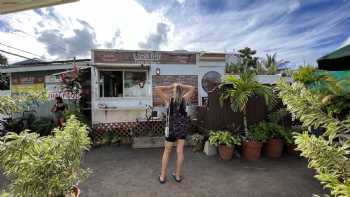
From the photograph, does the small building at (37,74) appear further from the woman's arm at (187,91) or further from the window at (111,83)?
the woman's arm at (187,91)

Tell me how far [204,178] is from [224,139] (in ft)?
3.90

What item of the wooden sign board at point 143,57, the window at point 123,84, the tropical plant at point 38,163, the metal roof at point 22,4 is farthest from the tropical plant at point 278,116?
the metal roof at point 22,4

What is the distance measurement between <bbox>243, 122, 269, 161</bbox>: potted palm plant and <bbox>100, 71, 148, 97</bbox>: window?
413 cm

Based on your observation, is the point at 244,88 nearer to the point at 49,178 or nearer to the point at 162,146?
the point at 162,146

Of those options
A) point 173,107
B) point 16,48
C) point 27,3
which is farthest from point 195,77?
point 16,48

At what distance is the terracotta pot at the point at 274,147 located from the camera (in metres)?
4.73

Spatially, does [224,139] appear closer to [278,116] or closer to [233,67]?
[278,116]

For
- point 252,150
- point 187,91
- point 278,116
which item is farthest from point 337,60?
point 187,91

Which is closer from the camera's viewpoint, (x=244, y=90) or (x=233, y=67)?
(x=244, y=90)

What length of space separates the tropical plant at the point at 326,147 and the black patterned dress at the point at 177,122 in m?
2.01

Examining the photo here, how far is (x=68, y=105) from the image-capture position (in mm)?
7062

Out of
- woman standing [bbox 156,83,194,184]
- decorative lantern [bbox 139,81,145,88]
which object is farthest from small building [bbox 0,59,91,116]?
woman standing [bbox 156,83,194,184]

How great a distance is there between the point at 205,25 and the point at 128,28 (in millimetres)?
3894

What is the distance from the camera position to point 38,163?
61.4 inches
